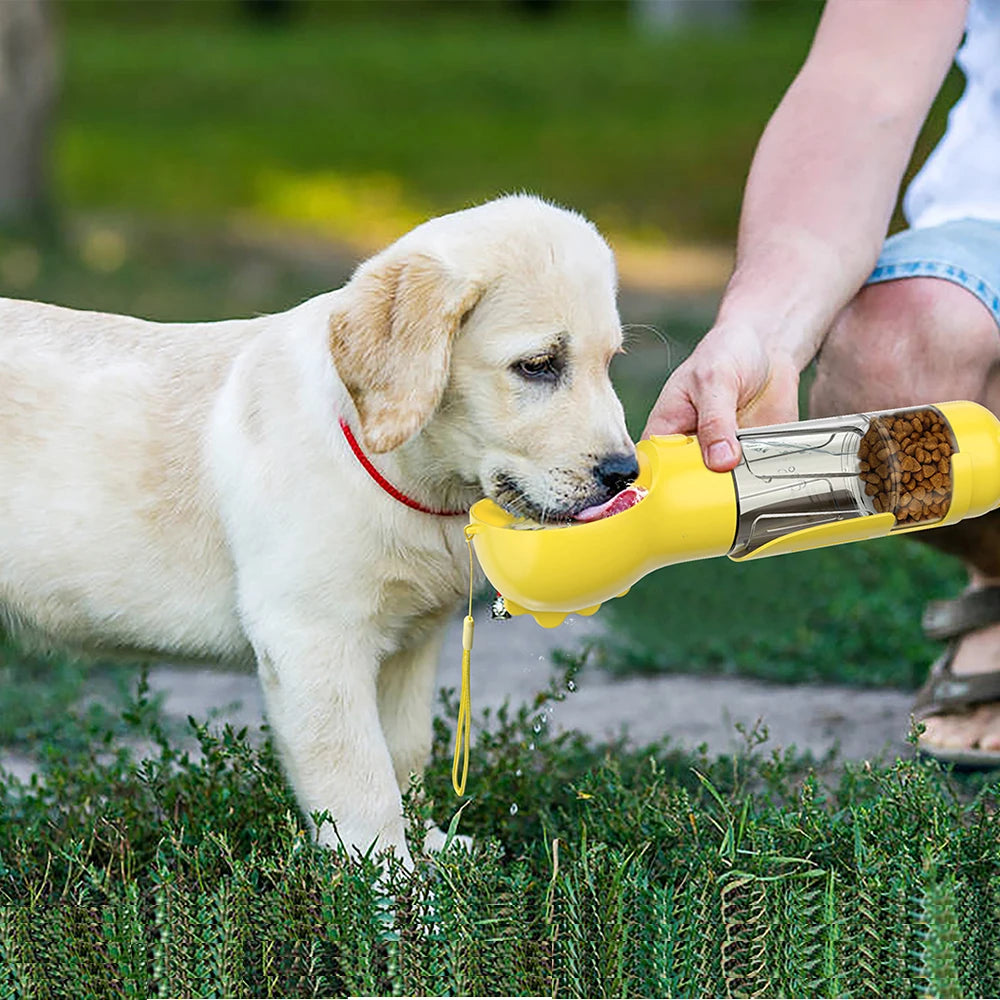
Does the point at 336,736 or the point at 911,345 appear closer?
the point at 336,736

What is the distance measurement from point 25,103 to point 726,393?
7.63 metres

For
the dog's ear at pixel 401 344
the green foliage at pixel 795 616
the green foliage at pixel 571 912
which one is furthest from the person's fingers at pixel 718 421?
the green foliage at pixel 795 616

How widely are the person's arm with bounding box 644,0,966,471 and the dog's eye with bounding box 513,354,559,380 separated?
31 centimetres

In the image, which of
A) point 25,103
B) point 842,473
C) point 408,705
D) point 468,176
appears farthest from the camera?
point 468,176

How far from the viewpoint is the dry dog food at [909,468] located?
107 inches

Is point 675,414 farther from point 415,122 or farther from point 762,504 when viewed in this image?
point 415,122

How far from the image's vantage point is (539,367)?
2607 mm

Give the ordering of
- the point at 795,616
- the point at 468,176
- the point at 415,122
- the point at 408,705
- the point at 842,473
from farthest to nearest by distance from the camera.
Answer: the point at 415,122 < the point at 468,176 < the point at 795,616 < the point at 408,705 < the point at 842,473

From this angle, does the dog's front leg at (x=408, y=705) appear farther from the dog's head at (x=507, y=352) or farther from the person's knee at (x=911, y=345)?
the person's knee at (x=911, y=345)

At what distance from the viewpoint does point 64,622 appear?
9.88 ft

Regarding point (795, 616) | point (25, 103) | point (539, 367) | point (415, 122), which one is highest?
point (539, 367)

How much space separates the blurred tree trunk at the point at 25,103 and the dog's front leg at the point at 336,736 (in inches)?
289

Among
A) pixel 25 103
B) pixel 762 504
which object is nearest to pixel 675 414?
pixel 762 504

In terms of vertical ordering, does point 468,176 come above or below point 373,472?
below
